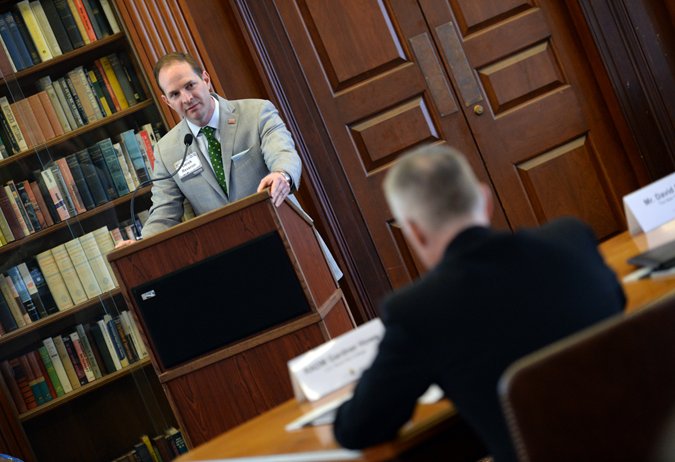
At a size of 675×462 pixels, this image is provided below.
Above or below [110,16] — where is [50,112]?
below

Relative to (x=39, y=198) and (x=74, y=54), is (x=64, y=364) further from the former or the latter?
(x=74, y=54)

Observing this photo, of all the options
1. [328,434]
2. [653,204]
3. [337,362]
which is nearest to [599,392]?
[328,434]

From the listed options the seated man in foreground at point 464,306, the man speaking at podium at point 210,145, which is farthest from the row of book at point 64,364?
the seated man in foreground at point 464,306

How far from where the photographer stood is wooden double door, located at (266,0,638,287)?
14.8 ft

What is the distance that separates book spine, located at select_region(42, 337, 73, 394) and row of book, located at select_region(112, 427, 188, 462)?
0.39m

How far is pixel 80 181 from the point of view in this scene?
415 cm

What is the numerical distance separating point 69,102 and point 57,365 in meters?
1.17

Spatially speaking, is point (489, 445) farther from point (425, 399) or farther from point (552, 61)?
point (552, 61)

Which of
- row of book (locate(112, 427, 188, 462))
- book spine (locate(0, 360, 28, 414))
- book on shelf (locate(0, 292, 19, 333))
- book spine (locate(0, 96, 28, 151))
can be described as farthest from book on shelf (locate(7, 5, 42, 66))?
row of book (locate(112, 427, 188, 462))

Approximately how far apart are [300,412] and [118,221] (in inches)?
102

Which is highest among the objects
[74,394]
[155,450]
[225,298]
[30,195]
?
[30,195]

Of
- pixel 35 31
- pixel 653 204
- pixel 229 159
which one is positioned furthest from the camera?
pixel 35 31

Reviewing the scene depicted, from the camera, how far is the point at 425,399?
4.91ft

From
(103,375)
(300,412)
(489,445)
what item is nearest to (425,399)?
(489,445)
